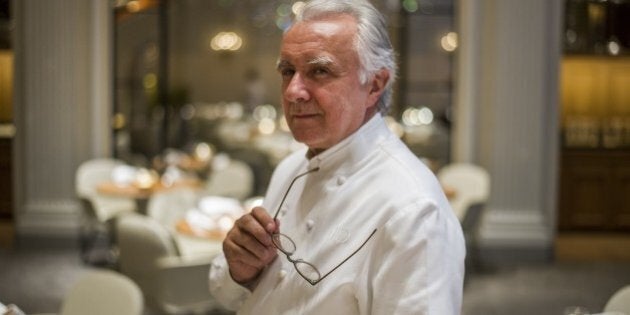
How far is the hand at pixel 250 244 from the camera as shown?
1.63m

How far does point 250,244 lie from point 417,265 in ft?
1.06

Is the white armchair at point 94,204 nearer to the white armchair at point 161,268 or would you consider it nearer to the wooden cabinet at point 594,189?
the white armchair at point 161,268

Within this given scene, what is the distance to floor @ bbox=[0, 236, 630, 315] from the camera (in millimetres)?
6492

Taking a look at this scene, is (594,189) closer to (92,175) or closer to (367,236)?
(92,175)

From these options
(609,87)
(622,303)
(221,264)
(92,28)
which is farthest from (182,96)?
(221,264)

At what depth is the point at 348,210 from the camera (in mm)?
1649

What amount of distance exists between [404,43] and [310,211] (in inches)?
358

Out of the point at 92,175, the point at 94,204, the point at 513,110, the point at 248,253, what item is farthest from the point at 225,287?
the point at 513,110

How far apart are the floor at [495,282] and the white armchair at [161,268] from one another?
1328 mm

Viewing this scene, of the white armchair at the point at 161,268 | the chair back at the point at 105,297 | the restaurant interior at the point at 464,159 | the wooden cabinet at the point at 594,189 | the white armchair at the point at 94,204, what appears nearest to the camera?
the chair back at the point at 105,297

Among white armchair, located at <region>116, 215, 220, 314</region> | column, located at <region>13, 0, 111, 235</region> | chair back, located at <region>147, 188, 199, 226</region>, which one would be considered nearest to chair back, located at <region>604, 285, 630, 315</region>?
white armchair, located at <region>116, 215, 220, 314</region>

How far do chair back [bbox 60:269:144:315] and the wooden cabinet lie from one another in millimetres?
6393

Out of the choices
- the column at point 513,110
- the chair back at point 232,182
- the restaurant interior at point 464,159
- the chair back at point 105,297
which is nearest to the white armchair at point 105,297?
the chair back at point 105,297

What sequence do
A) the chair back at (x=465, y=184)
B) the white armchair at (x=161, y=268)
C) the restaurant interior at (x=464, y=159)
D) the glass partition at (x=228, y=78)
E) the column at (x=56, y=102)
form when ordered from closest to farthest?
the white armchair at (x=161, y=268), the restaurant interior at (x=464, y=159), the chair back at (x=465, y=184), the column at (x=56, y=102), the glass partition at (x=228, y=78)
